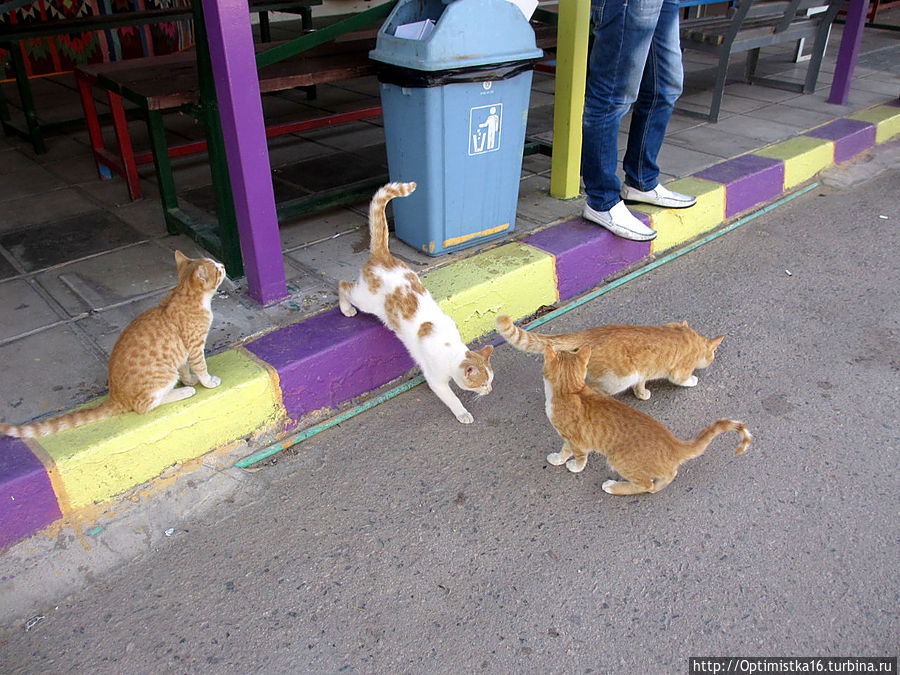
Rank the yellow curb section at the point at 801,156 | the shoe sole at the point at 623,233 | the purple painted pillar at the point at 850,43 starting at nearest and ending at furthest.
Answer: the shoe sole at the point at 623,233 → the yellow curb section at the point at 801,156 → the purple painted pillar at the point at 850,43

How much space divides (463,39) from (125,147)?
7.27 ft

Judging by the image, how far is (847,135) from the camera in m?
5.23

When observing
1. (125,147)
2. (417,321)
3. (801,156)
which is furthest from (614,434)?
(801,156)

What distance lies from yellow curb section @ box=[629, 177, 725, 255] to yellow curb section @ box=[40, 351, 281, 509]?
248 centimetres

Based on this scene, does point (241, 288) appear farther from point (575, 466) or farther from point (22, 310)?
point (575, 466)

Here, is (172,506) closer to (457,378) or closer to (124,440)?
(124,440)

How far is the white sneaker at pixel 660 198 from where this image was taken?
13.3ft

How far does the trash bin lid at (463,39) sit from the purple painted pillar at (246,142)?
0.71 m

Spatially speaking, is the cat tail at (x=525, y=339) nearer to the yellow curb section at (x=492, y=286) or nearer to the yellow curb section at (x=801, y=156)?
the yellow curb section at (x=492, y=286)

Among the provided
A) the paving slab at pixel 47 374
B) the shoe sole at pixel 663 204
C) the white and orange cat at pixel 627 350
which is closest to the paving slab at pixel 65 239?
the paving slab at pixel 47 374

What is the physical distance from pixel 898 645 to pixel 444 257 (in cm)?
244

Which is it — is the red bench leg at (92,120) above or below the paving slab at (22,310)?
above

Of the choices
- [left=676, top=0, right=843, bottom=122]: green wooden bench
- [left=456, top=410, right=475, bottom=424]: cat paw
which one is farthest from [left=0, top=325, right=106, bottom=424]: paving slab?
[left=676, top=0, right=843, bottom=122]: green wooden bench

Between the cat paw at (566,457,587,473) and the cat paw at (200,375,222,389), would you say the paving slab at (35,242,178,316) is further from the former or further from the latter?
the cat paw at (566,457,587,473)
